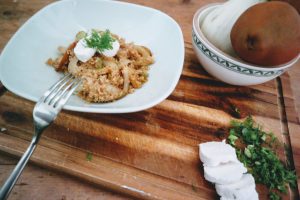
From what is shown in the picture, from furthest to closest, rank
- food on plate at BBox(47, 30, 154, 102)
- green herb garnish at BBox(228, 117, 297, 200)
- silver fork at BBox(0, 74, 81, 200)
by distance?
food on plate at BBox(47, 30, 154, 102)
green herb garnish at BBox(228, 117, 297, 200)
silver fork at BBox(0, 74, 81, 200)

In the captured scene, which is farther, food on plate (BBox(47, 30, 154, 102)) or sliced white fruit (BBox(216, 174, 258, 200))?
food on plate (BBox(47, 30, 154, 102))

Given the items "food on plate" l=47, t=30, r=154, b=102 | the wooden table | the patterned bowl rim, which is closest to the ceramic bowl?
the patterned bowl rim

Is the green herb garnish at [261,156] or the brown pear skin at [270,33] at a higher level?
the brown pear skin at [270,33]

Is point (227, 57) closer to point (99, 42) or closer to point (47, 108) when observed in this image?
point (99, 42)

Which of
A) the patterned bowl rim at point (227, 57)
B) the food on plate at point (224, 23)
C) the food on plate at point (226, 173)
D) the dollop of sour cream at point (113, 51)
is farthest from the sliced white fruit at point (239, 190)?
the dollop of sour cream at point (113, 51)

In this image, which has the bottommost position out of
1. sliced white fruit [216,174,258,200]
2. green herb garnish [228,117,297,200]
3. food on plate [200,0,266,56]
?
green herb garnish [228,117,297,200]

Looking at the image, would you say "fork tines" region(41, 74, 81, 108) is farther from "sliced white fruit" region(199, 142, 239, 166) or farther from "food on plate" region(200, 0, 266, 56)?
"food on plate" region(200, 0, 266, 56)

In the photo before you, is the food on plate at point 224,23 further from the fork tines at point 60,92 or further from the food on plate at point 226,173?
the fork tines at point 60,92
